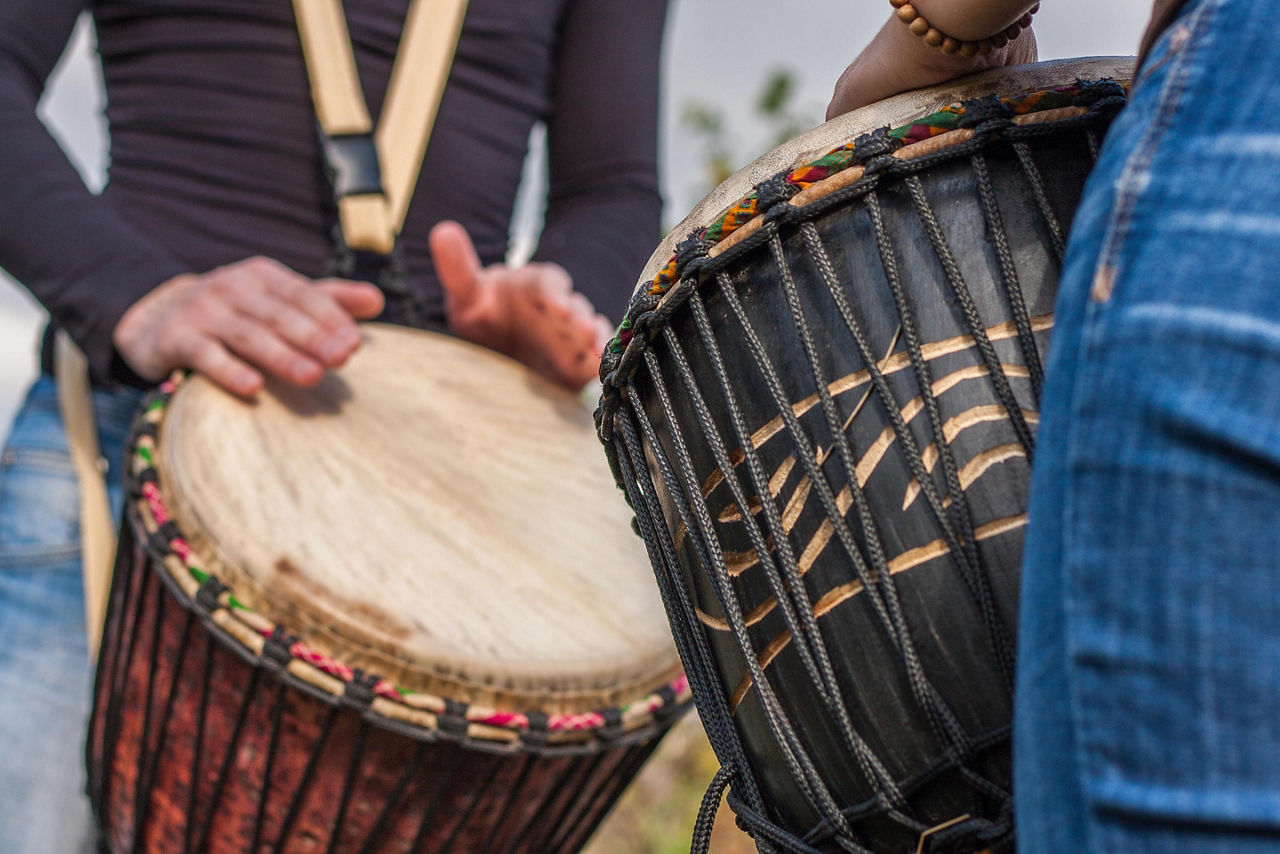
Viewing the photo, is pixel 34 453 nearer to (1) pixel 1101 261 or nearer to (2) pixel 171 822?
(2) pixel 171 822

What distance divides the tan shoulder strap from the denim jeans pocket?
1.50 feet

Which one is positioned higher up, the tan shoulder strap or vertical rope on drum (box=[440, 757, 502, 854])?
the tan shoulder strap

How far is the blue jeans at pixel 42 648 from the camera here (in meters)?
1.17

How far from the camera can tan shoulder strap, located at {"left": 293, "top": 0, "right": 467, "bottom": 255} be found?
1.43 meters

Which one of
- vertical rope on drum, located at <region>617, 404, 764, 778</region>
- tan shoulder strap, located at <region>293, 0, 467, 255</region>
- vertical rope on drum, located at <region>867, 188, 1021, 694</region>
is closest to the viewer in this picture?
vertical rope on drum, located at <region>867, 188, 1021, 694</region>

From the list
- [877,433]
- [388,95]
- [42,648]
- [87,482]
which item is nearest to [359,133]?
[388,95]

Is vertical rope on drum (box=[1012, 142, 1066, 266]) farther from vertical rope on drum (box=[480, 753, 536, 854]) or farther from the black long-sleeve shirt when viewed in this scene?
the black long-sleeve shirt

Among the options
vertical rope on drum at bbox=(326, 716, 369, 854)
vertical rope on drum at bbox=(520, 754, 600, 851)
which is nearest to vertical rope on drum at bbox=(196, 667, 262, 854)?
vertical rope on drum at bbox=(326, 716, 369, 854)

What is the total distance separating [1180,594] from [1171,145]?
17cm

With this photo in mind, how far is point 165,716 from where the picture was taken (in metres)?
1.08

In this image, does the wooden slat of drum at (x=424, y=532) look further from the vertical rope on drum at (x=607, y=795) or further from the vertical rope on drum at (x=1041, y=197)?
the vertical rope on drum at (x=1041, y=197)

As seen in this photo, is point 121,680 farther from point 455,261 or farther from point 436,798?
point 455,261

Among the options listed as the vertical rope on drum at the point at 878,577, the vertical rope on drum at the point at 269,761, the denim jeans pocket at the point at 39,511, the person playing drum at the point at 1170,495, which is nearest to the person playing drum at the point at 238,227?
the denim jeans pocket at the point at 39,511

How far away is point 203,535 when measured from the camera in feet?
3.29
